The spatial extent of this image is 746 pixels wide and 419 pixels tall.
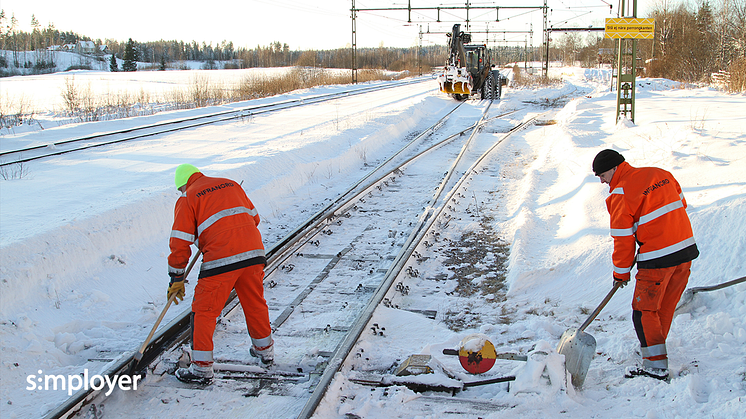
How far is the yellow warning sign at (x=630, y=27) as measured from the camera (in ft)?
42.8

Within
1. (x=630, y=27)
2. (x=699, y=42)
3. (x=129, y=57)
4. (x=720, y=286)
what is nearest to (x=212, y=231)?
(x=720, y=286)

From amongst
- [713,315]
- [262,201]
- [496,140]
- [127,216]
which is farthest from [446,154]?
[713,315]

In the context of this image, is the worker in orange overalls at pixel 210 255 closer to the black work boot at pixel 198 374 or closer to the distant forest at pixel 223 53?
the black work boot at pixel 198 374

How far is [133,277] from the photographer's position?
6141 millimetres

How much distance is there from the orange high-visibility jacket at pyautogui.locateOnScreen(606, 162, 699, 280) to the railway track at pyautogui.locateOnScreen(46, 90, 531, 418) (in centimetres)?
225

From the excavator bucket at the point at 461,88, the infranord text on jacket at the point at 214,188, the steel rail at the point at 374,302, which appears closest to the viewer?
the steel rail at the point at 374,302

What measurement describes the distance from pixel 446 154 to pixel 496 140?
9.82ft

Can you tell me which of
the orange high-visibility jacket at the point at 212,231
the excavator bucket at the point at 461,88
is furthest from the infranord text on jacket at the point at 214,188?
the excavator bucket at the point at 461,88

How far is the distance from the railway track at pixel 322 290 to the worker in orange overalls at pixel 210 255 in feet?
0.91

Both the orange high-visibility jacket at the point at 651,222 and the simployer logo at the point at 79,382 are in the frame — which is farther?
the simployer logo at the point at 79,382

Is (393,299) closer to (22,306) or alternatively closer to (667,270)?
(667,270)

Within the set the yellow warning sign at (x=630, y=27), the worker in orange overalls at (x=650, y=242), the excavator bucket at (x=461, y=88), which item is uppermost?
the yellow warning sign at (x=630, y=27)

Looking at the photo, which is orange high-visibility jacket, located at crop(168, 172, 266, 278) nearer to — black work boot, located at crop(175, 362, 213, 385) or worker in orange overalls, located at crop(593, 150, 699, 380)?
black work boot, located at crop(175, 362, 213, 385)

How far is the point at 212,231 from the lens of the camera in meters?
3.98
